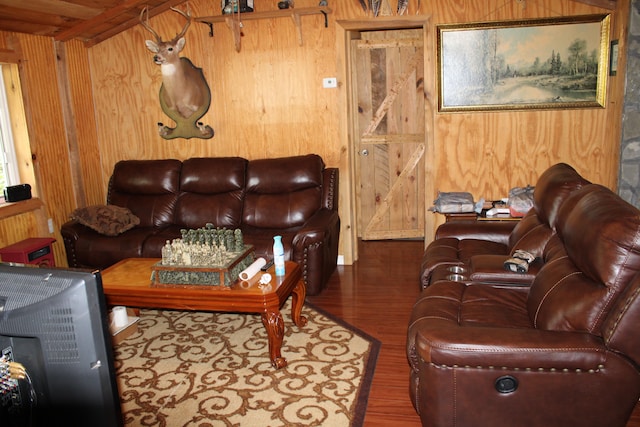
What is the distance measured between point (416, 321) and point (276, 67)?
311cm

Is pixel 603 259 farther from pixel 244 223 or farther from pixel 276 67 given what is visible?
pixel 276 67

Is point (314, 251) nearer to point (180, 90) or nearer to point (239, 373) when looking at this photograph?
point (239, 373)

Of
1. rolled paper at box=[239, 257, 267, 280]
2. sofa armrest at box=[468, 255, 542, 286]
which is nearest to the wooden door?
rolled paper at box=[239, 257, 267, 280]

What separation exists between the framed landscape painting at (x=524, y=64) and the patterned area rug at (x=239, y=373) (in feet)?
7.61

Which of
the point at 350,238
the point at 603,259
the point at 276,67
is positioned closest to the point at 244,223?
the point at 350,238

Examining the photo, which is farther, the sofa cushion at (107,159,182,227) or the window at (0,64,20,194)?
the sofa cushion at (107,159,182,227)

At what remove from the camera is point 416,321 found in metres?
2.55

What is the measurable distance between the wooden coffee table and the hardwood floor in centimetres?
61

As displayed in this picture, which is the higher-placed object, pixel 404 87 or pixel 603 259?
pixel 404 87

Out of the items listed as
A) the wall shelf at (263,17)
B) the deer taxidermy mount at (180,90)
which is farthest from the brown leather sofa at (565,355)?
the deer taxidermy mount at (180,90)

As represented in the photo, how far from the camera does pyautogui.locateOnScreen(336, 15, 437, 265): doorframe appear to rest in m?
4.68

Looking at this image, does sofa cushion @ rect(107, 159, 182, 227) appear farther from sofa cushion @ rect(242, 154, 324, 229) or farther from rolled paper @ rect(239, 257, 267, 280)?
rolled paper @ rect(239, 257, 267, 280)

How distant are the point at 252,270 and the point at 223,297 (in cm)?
27

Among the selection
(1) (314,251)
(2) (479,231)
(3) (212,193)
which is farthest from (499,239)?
(3) (212,193)
